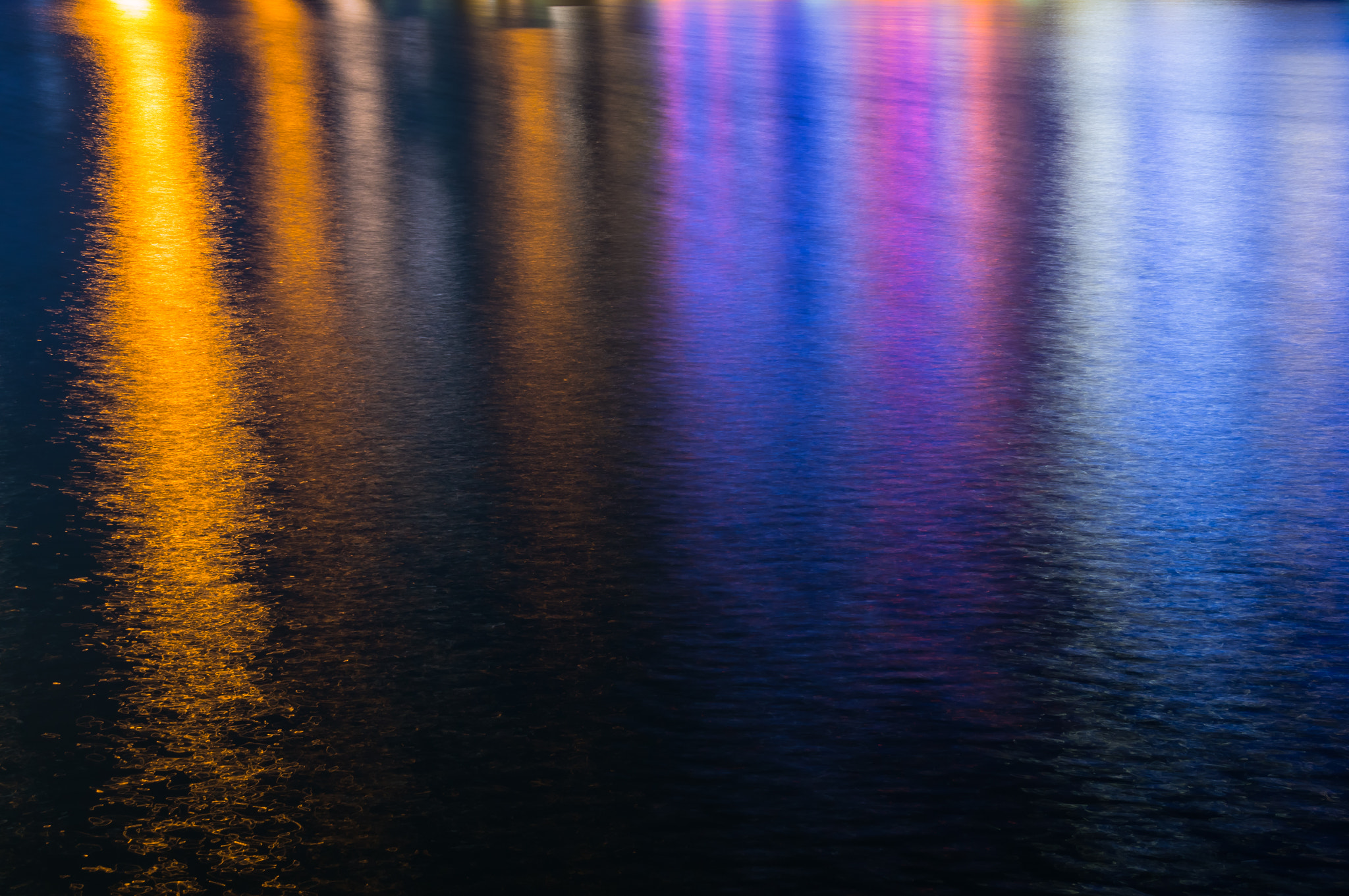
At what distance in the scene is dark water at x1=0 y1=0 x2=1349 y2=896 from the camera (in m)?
1.77

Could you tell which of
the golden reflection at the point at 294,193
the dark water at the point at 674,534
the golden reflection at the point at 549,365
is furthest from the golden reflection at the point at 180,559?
the golden reflection at the point at 549,365

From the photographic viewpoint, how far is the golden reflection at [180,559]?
1771 mm

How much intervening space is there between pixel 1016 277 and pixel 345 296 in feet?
6.87

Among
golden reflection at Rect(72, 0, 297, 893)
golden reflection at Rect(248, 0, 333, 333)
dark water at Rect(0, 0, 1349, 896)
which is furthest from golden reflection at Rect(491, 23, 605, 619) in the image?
golden reflection at Rect(248, 0, 333, 333)

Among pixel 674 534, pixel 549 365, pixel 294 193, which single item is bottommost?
pixel 674 534

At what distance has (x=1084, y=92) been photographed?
10.6m

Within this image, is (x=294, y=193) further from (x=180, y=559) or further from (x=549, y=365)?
(x=180, y=559)

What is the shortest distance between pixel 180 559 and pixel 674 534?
33.5 inches

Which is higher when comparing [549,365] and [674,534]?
[549,365]

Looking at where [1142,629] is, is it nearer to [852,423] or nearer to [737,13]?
[852,423]

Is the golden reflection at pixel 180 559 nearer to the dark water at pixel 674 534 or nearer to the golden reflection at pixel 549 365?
the dark water at pixel 674 534

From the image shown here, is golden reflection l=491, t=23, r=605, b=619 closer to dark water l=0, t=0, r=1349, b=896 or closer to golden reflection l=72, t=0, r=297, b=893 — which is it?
dark water l=0, t=0, r=1349, b=896

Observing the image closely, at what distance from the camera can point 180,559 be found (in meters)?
2.55

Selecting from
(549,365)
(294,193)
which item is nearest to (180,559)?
(549,365)
